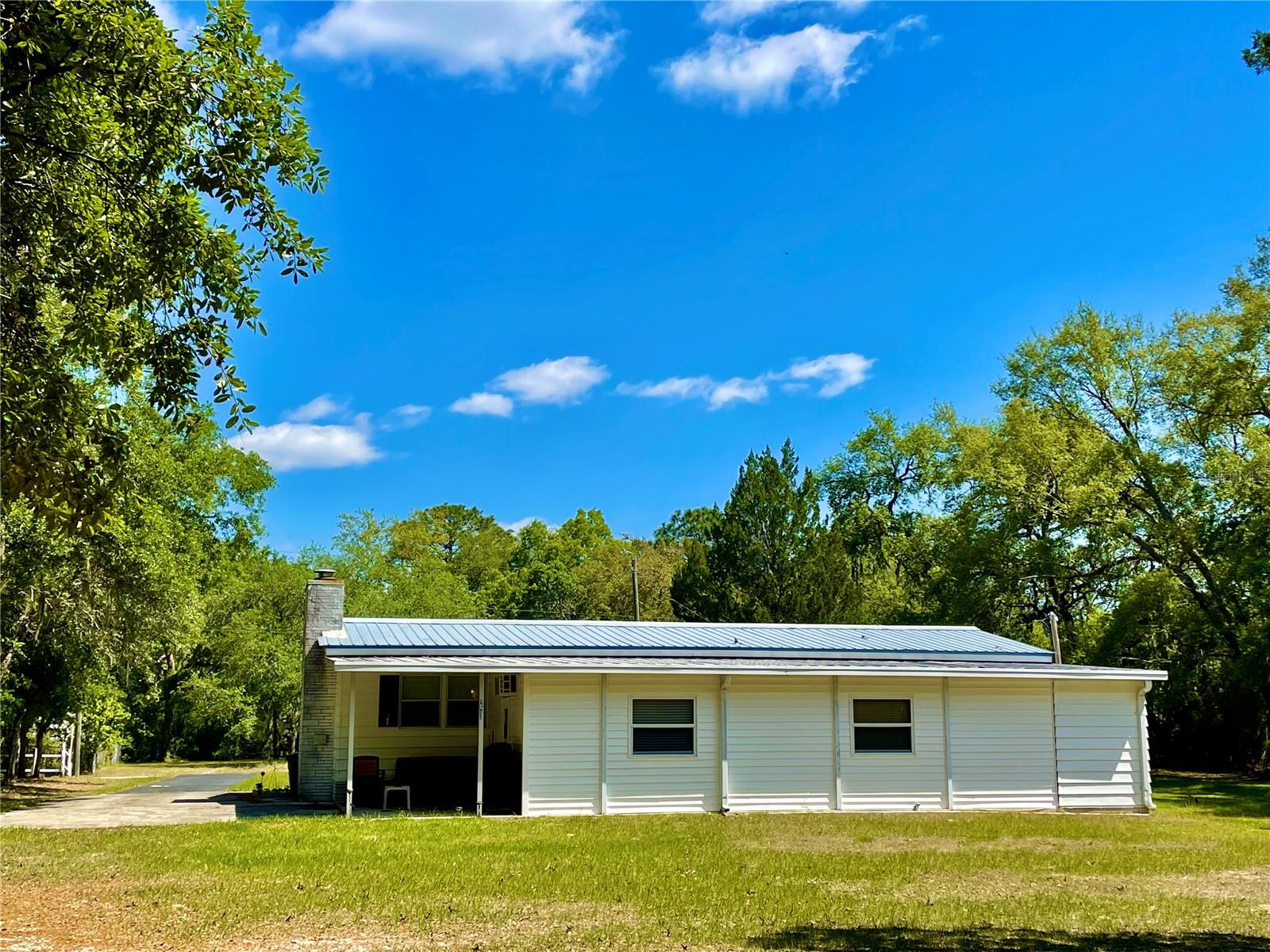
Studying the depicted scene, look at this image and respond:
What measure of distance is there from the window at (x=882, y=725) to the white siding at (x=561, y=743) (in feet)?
14.5

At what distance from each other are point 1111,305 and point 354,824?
29.4 m

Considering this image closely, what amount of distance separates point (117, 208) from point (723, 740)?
40.3 feet

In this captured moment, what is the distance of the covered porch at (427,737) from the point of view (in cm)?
1636

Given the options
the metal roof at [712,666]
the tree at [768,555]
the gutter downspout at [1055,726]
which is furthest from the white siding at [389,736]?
the tree at [768,555]

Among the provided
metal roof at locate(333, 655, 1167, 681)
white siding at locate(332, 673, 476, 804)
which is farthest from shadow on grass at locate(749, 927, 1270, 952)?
white siding at locate(332, 673, 476, 804)

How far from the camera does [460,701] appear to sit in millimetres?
19422

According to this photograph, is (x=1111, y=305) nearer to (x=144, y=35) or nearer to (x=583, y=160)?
(x=583, y=160)

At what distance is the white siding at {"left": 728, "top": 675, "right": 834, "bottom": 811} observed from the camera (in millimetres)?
17062

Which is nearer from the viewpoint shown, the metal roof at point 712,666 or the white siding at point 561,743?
the metal roof at point 712,666

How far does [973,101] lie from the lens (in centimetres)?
1741

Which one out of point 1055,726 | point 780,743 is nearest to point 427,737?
point 780,743

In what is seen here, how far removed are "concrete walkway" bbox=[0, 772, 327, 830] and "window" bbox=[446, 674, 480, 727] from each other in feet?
9.98

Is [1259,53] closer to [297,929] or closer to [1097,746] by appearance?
[297,929]

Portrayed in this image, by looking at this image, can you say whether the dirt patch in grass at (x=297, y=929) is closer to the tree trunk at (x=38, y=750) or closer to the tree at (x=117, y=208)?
the tree at (x=117, y=208)
